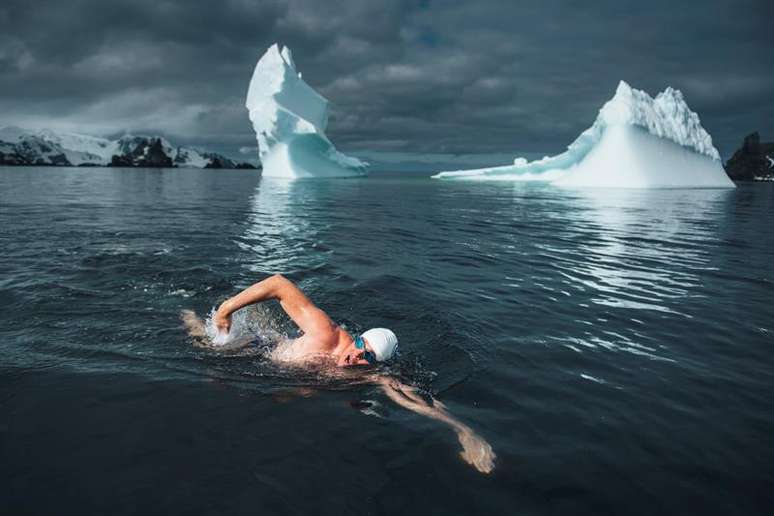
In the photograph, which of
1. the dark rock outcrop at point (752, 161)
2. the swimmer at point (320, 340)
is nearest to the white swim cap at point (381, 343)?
the swimmer at point (320, 340)

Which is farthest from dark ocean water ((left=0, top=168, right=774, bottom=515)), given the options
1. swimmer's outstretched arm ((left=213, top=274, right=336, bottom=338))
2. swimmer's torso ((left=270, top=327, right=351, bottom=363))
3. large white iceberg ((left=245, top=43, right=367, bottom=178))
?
large white iceberg ((left=245, top=43, right=367, bottom=178))

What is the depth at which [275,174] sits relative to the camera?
5878 cm

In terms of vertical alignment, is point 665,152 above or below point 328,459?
above

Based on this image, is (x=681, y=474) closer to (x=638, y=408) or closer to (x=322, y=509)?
(x=638, y=408)

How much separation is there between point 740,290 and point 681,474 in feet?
22.7

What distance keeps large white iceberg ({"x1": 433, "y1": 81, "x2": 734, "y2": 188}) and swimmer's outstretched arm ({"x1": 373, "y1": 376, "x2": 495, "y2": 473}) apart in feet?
138

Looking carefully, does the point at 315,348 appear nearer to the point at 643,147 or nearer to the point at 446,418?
the point at 446,418

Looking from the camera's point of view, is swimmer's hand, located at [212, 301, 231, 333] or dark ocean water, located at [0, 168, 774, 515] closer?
dark ocean water, located at [0, 168, 774, 515]

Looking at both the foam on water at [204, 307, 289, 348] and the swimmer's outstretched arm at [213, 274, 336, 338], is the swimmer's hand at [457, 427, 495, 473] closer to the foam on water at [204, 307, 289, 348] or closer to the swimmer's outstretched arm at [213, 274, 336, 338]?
the swimmer's outstretched arm at [213, 274, 336, 338]

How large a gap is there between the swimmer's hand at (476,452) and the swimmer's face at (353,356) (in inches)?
52.8

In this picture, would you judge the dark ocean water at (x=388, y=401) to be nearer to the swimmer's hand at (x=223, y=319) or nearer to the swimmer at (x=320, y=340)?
the swimmer at (x=320, y=340)

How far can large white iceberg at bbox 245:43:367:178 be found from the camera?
48.1 meters

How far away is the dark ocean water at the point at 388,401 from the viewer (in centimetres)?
299

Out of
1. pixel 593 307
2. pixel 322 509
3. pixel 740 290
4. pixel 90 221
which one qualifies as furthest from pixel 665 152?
pixel 322 509
